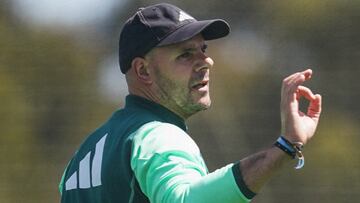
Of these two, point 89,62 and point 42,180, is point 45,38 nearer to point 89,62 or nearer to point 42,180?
point 89,62

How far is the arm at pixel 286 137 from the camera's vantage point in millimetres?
2959

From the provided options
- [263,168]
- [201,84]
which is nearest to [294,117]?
[263,168]

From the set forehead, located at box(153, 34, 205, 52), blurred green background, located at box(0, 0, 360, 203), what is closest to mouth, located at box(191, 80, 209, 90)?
forehead, located at box(153, 34, 205, 52)

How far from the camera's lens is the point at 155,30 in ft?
11.5

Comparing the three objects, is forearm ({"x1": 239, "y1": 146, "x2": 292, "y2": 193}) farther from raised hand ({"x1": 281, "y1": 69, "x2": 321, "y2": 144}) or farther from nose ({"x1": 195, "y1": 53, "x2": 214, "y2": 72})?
nose ({"x1": 195, "y1": 53, "x2": 214, "y2": 72})

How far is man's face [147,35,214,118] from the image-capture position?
3516mm

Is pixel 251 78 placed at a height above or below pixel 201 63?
below

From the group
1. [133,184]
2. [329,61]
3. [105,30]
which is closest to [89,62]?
[105,30]

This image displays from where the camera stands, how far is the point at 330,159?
6.57 metres

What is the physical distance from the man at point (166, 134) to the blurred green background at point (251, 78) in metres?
2.79

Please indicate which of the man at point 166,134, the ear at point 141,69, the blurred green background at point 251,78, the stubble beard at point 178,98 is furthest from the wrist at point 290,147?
the blurred green background at point 251,78

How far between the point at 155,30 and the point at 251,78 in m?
3.14

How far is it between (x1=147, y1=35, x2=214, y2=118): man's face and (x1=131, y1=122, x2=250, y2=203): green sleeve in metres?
0.26

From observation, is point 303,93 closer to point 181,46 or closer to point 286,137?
point 286,137
